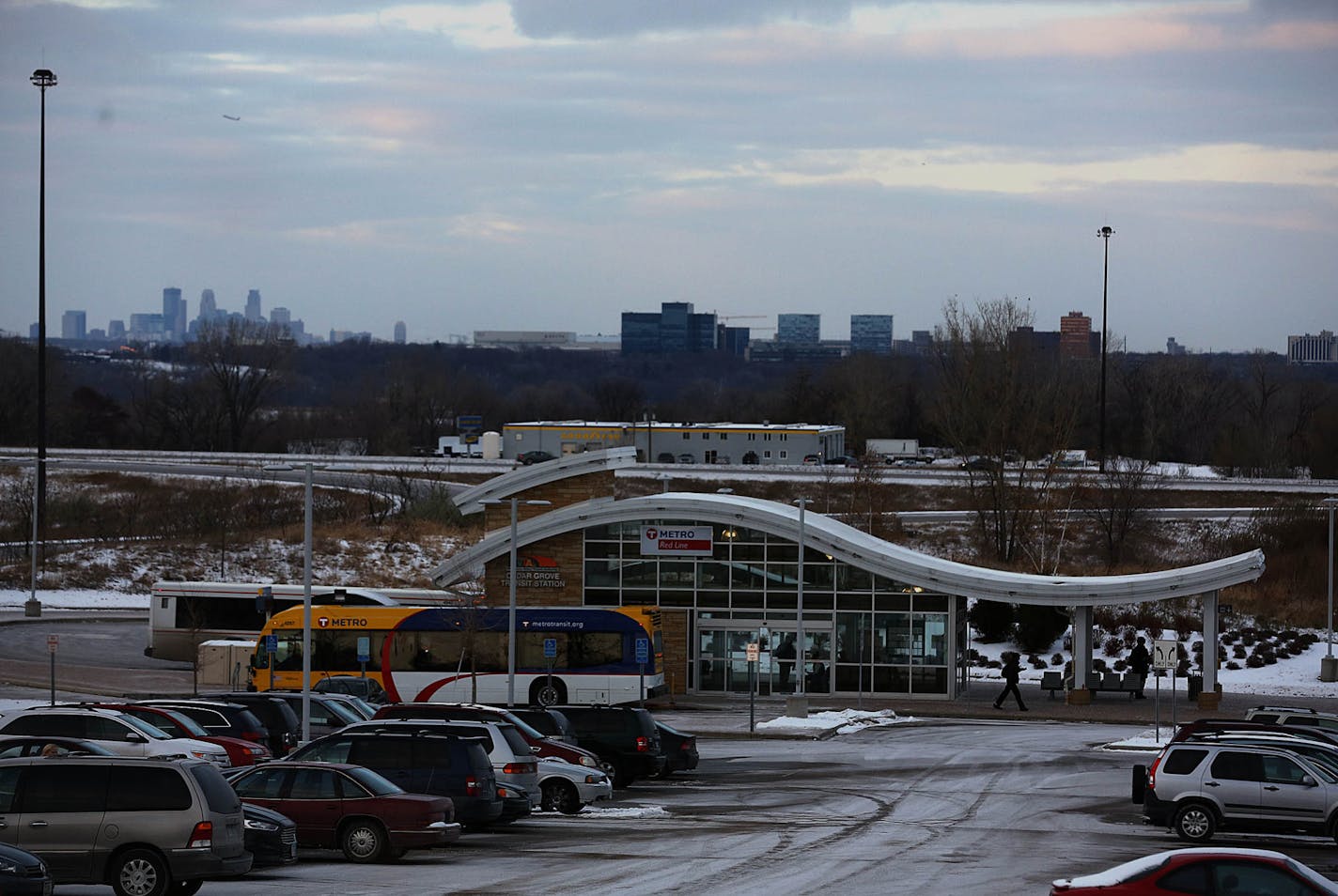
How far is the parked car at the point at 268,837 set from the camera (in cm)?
1934

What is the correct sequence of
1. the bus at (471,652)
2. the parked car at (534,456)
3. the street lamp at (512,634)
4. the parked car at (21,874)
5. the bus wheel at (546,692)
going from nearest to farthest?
the parked car at (21,874) → the street lamp at (512,634) → the bus wheel at (546,692) → the bus at (471,652) → the parked car at (534,456)

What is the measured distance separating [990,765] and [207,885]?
19.2 meters

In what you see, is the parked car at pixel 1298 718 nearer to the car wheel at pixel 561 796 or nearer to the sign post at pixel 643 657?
the car wheel at pixel 561 796

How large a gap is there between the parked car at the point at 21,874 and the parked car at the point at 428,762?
821cm

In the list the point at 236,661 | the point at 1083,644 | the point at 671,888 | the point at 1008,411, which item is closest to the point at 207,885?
the point at 671,888

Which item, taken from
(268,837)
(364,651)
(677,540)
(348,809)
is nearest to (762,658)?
(677,540)

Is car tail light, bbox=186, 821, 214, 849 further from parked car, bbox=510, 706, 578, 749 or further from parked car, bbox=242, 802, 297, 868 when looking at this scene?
→ parked car, bbox=510, 706, 578, 749

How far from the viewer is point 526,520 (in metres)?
48.9

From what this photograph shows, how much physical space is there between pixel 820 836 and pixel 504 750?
4990mm

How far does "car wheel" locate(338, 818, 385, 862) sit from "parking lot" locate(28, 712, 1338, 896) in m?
0.21

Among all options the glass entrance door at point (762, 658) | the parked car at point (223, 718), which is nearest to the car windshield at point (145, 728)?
the parked car at point (223, 718)

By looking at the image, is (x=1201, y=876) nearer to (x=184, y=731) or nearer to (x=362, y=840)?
(x=362, y=840)

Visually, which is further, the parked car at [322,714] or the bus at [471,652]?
the bus at [471,652]

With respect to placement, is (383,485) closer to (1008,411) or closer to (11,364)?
(1008,411)
